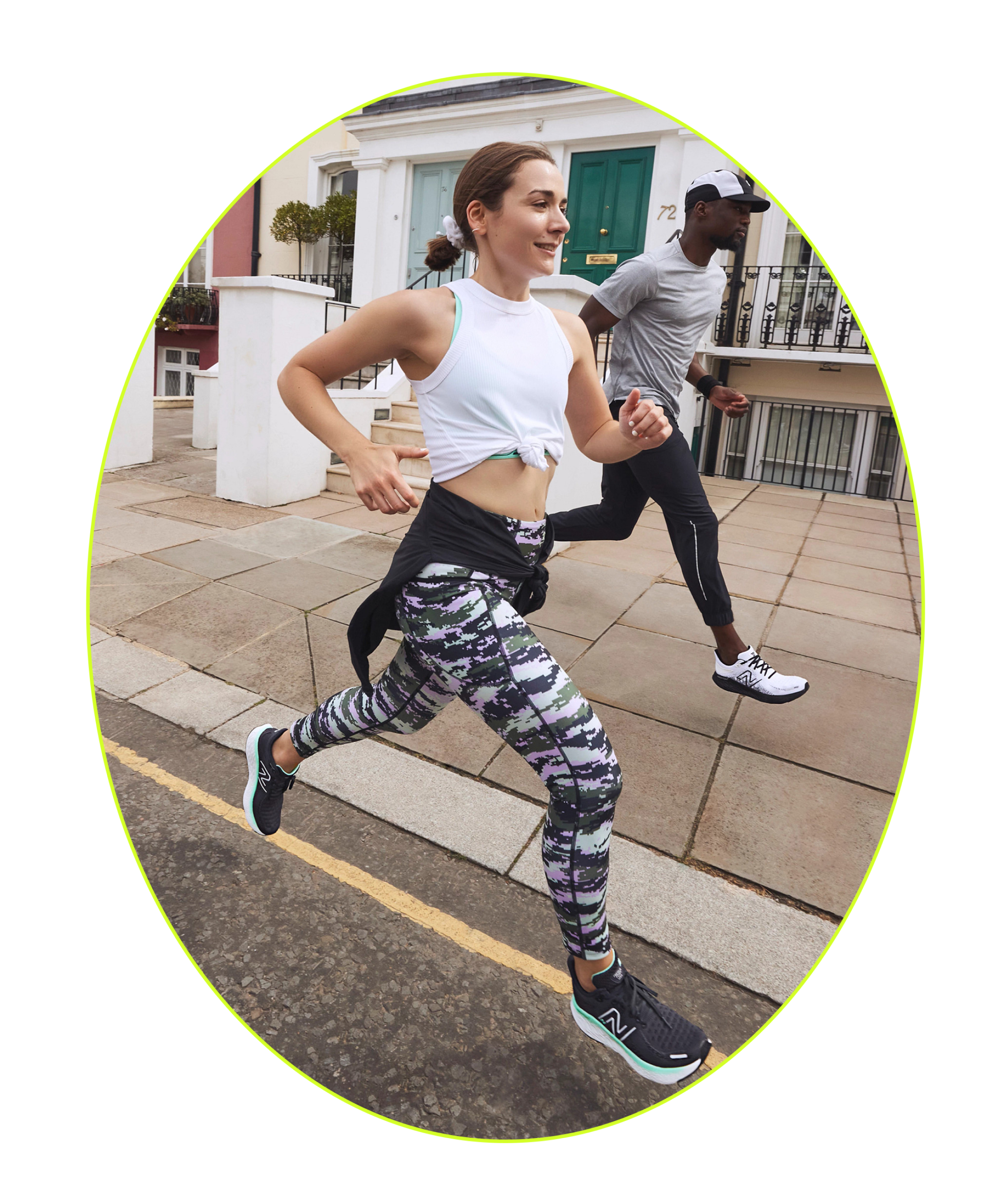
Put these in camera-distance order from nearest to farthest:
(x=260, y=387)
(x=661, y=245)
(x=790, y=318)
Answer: (x=260, y=387)
(x=661, y=245)
(x=790, y=318)

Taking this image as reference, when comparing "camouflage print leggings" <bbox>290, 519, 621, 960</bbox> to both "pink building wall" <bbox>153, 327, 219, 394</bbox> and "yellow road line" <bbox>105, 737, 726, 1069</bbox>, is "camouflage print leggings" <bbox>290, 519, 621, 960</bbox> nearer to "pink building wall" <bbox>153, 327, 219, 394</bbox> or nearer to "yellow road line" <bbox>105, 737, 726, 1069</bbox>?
"yellow road line" <bbox>105, 737, 726, 1069</bbox>

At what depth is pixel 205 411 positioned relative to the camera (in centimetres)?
914

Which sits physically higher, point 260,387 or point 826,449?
point 260,387

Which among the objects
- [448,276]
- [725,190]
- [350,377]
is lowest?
[350,377]

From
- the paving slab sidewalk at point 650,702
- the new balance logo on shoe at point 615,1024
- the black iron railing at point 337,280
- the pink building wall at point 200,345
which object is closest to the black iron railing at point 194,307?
the paving slab sidewalk at point 650,702

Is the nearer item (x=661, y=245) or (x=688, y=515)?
(x=688, y=515)

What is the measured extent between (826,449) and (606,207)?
159 inches

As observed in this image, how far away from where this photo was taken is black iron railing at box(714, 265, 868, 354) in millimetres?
9008

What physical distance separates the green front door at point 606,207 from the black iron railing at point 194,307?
293 cm

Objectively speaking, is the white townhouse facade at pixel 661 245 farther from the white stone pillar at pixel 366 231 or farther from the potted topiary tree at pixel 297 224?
the potted topiary tree at pixel 297 224

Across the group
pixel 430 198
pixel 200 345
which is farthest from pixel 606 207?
pixel 200 345

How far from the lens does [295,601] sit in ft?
13.5

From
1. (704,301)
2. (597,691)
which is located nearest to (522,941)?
(597,691)

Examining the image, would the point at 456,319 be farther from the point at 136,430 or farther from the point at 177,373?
the point at 177,373
